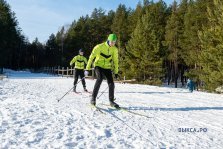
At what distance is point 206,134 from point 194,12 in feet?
130

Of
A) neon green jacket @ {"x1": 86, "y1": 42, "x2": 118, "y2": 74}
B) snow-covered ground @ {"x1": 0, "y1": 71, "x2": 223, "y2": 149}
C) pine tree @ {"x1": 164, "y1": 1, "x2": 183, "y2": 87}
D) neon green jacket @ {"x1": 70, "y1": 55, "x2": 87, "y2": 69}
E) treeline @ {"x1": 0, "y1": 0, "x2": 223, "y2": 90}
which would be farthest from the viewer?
pine tree @ {"x1": 164, "y1": 1, "x2": 183, "y2": 87}

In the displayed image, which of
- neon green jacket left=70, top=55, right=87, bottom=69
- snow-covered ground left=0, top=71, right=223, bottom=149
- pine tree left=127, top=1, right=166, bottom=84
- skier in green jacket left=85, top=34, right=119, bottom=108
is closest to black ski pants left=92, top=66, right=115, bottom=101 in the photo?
skier in green jacket left=85, top=34, right=119, bottom=108

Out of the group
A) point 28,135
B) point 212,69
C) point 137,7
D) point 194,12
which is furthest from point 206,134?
point 137,7

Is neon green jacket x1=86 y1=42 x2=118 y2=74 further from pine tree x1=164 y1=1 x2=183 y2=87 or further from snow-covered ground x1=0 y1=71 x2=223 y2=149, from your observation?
pine tree x1=164 y1=1 x2=183 y2=87

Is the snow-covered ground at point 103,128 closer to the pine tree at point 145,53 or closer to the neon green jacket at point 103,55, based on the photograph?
the neon green jacket at point 103,55

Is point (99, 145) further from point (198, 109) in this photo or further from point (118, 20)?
point (118, 20)

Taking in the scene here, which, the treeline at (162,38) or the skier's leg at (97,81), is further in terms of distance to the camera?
the treeline at (162,38)

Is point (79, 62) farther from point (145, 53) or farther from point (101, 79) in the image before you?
point (145, 53)

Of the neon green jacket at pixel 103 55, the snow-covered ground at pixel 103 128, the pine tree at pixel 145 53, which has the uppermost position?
the pine tree at pixel 145 53

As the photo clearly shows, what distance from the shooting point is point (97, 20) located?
72812 millimetres

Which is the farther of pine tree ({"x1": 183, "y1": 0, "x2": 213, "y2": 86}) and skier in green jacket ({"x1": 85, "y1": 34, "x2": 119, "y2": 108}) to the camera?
pine tree ({"x1": 183, "y1": 0, "x2": 213, "y2": 86})

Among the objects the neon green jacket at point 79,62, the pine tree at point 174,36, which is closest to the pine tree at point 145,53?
the pine tree at point 174,36

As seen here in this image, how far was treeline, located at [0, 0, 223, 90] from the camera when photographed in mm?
29328

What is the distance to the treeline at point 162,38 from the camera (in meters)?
29.3
